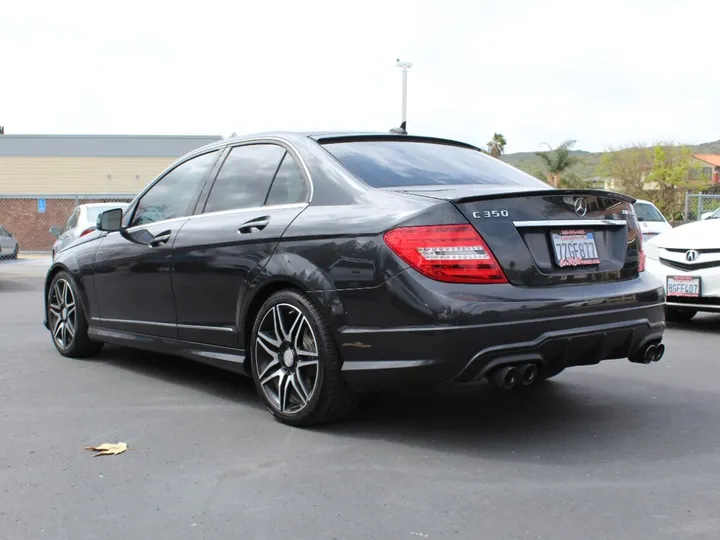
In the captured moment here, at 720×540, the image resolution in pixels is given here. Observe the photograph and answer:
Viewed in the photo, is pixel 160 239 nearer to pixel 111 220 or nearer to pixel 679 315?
pixel 111 220

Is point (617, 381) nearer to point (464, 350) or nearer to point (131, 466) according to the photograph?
point (464, 350)

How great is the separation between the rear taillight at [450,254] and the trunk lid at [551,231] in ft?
0.18

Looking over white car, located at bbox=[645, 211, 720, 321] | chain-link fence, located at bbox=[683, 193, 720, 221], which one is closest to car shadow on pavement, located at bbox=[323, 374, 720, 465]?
white car, located at bbox=[645, 211, 720, 321]

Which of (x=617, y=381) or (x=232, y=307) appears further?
(x=617, y=381)

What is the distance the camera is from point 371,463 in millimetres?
3748

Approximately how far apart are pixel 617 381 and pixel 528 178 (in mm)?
1670

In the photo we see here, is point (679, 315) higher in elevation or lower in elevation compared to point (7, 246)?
higher

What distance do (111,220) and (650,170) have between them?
63.6 m

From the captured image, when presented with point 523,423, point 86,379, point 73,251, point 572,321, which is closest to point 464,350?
point 572,321

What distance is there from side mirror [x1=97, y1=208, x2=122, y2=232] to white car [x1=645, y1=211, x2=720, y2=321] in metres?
4.73

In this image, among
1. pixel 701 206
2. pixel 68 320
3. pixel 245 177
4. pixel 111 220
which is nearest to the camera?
pixel 245 177

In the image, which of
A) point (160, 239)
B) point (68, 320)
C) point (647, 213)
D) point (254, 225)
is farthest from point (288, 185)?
point (647, 213)

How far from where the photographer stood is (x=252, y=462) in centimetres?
378

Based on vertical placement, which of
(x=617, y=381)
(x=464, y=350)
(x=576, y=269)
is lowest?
(x=617, y=381)
